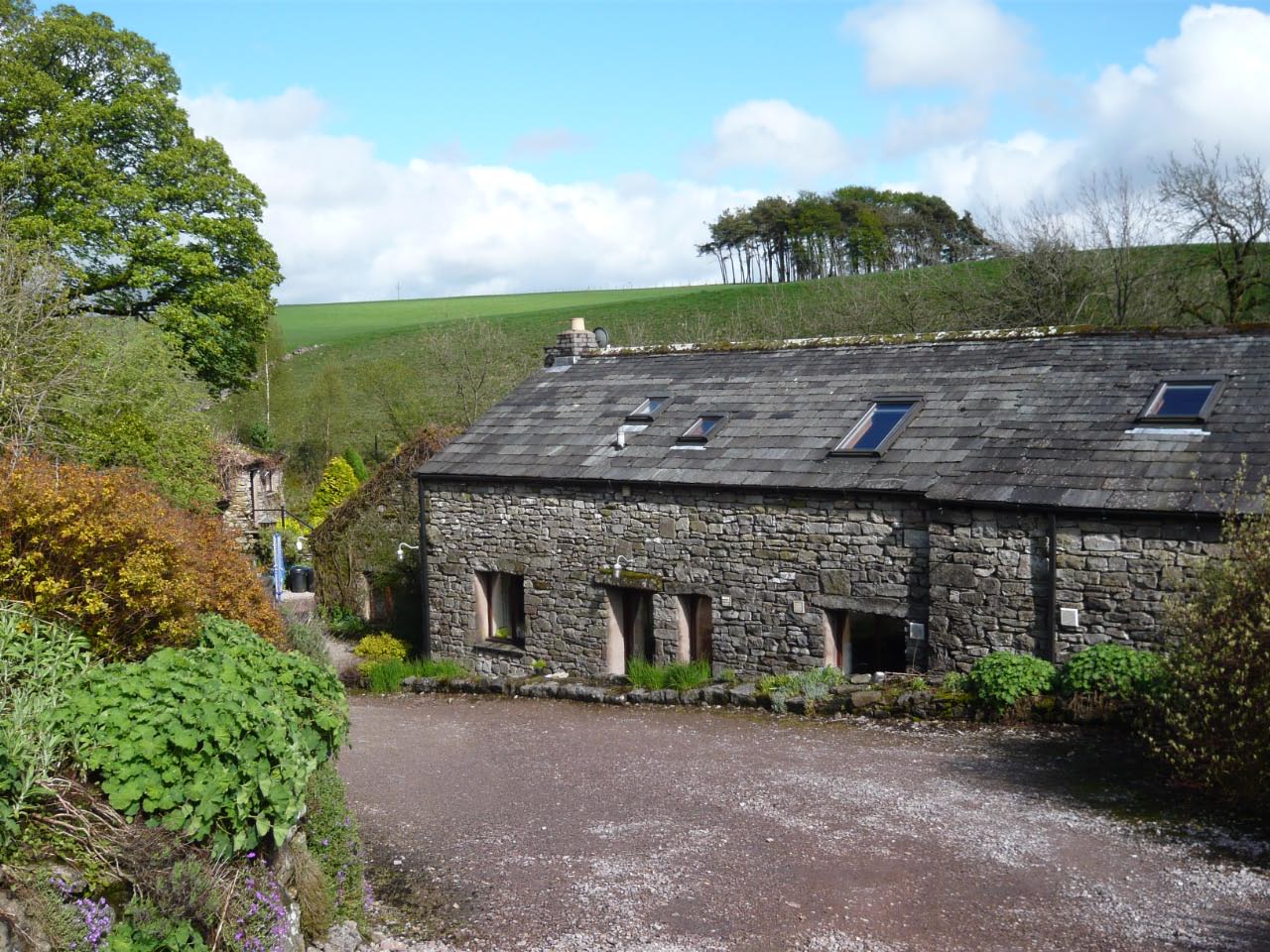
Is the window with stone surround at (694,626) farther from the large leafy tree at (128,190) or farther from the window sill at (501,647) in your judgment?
the large leafy tree at (128,190)

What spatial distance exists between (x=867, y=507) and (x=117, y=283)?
20.4 meters

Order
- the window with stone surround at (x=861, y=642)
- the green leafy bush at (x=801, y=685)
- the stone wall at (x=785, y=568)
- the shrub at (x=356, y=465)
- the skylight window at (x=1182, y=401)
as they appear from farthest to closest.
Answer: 1. the shrub at (x=356, y=465)
2. the window with stone surround at (x=861, y=642)
3. the skylight window at (x=1182, y=401)
4. the green leafy bush at (x=801, y=685)
5. the stone wall at (x=785, y=568)

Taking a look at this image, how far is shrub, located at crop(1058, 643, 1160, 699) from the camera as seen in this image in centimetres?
1099

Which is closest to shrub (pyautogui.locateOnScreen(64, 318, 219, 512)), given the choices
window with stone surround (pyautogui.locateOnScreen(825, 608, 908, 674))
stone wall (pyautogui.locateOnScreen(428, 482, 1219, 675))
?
stone wall (pyautogui.locateOnScreen(428, 482, 1219, 675))

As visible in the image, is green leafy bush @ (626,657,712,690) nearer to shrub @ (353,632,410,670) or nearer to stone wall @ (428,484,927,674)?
stone wall @ (428,484,927,674)

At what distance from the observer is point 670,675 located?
15375 mm

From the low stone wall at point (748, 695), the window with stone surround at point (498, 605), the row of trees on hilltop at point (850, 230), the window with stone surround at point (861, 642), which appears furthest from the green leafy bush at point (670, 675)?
the row of trees on hilltop at point (850, 230)

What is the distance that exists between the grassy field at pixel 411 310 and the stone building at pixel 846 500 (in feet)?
155

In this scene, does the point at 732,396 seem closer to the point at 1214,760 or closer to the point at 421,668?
the point at 421,668

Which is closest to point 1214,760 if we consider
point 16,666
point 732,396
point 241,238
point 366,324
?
point 16,666

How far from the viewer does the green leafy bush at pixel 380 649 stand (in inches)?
816

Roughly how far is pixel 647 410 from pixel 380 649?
7438mm

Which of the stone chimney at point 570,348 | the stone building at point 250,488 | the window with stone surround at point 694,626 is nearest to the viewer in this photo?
the window with stone surround at point 694,626

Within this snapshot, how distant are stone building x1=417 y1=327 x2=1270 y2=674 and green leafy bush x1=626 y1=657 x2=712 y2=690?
50 cm
